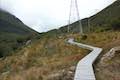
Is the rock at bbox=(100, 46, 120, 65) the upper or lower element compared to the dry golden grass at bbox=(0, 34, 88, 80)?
upper

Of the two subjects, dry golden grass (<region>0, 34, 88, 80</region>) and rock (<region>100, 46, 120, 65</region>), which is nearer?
dry golden grass (<region>0, 34, 88, 80</region>)

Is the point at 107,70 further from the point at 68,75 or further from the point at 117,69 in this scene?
the point at 68,75

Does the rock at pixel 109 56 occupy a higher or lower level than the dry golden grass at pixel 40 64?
higher

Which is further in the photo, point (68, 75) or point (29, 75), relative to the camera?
point (29, 75)

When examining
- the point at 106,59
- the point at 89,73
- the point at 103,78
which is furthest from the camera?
the point at 106,59

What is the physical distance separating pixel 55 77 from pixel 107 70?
3.84 metres

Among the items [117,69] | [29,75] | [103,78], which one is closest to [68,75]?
[103,78]

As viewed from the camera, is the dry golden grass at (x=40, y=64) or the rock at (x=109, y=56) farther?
the rock at (x=109, y=56)

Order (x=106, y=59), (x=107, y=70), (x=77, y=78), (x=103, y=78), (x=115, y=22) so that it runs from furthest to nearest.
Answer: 1. (x=115, y=22)
2. (x=106, y=59)
3. (x=107, y=70)
4. (x=103, y=78)
5. (x=77, y=78)

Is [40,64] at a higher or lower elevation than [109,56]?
lower

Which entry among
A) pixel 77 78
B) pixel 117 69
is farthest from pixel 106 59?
pixel 77 78

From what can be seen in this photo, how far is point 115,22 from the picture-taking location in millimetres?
74438

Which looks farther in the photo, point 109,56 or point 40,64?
point 40,64

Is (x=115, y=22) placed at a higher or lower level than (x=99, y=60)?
higher
